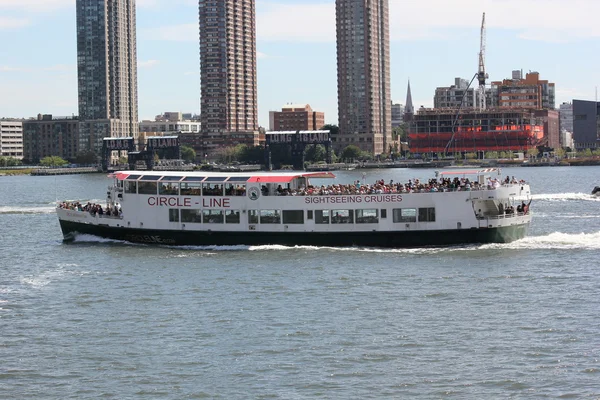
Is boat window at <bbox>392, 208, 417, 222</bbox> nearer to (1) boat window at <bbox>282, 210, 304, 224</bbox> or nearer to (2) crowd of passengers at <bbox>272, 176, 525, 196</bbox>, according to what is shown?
(2) crowd of passengers at <bbox>272, 176, 525, 196</bbox>

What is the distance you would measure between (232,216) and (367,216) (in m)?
8.53

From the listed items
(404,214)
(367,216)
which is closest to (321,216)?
(367,216)

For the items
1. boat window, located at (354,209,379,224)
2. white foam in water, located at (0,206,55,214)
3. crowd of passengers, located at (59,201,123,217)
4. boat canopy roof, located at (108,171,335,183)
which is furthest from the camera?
white foam in water, located at (0,206,55,214)

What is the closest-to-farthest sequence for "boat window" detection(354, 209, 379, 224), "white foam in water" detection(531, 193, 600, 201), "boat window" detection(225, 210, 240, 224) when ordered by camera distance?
"boat window" detection(354, 209, 379, 224)
"boat window" detection(225, 210, 240, 224)
"white foam in water" detection(531, 193, 600, 201)

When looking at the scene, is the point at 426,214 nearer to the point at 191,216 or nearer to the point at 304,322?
the point at 191,216

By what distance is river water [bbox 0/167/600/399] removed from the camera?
112 feet

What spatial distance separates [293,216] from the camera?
62594 mm

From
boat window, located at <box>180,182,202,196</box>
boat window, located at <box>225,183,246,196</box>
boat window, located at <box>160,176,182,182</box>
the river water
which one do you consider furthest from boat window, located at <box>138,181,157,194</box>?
boat window, located at <box>225,183,246,196</box>

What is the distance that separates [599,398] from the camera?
1243 inches

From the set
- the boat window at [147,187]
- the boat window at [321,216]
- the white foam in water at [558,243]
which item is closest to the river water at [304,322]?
the white foam in water at [558,243]

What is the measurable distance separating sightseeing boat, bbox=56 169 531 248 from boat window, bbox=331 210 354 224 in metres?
0.06

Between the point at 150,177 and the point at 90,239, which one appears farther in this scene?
the point at 90,239

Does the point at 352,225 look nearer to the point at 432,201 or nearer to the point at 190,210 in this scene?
the point at 432,201

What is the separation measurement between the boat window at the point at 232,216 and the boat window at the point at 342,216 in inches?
237
